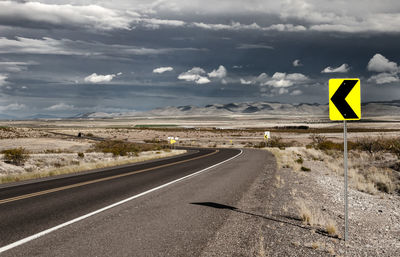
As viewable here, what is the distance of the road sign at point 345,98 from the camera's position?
652 centimetres

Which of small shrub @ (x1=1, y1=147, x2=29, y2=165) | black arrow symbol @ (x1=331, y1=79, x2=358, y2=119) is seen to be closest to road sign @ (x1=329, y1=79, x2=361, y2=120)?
black arrow symbol @ (x1=331, y1=79, x2=358, y2=119)

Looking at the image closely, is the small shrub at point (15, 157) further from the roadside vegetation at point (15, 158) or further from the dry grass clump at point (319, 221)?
the dry grass clump at point (319, 221)

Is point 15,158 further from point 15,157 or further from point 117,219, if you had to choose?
point 117,219

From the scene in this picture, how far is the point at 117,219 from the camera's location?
779 cm

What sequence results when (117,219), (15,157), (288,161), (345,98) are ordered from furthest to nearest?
(288,161)
(15,157)
(117,219)
(345,98)

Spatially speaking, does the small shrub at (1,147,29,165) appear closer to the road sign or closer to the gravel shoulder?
the gravel shoulder

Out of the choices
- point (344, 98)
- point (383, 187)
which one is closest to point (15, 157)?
point (383, 187)

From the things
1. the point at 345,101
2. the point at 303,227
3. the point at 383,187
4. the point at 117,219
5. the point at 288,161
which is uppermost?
the point at 345,101

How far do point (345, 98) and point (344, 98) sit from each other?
0.7 inches

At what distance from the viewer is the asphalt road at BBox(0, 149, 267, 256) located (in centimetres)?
586

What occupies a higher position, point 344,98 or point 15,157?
point 344,98

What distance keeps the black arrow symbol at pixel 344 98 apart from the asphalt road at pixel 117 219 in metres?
3.57

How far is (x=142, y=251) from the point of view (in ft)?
18.7

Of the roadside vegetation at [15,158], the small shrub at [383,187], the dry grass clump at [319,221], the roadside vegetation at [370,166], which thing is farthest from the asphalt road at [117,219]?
the roadside vegetation at [15,158]
